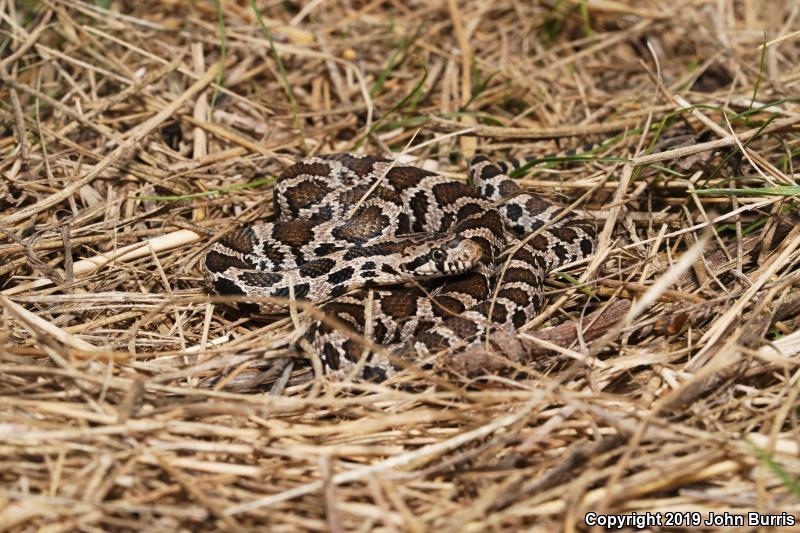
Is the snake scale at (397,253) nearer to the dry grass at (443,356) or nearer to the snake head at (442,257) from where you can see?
the snake head at (442,257)

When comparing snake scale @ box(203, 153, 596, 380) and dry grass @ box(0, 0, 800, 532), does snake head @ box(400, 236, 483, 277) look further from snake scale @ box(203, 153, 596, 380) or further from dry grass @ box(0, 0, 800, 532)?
dry grass @ box(0, 0, 800, 532)

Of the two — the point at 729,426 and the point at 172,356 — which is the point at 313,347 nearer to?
the point at 172,356

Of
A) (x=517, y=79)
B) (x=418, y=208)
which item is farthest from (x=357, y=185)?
(x=517, y=79)

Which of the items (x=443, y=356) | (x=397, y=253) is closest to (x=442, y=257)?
(x=397, y=253)

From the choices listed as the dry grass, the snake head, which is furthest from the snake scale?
the dry grass

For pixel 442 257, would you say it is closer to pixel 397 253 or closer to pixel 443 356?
pixel 397 253
